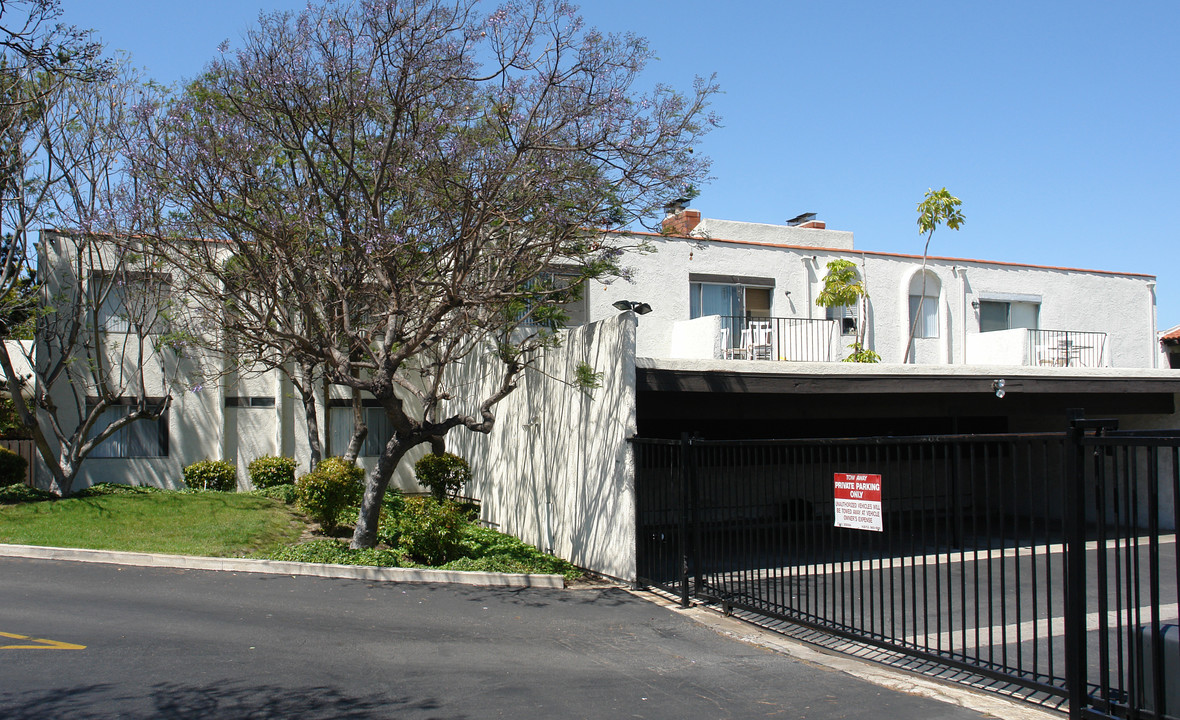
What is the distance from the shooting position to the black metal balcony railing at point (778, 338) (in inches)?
802

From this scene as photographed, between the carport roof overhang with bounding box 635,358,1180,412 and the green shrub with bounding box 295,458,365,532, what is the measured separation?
549cm

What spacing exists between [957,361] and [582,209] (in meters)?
14.3

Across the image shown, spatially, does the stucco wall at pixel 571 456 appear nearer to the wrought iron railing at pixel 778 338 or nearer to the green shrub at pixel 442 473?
the green shrub at pixel 442 473

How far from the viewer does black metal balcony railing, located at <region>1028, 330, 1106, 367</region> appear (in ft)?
74.1

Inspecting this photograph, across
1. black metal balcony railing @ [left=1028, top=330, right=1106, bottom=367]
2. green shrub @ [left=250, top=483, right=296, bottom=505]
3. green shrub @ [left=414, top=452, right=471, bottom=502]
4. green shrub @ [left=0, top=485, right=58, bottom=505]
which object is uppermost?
black metal balcony railing @ [left=1028, top=330, right=1106, bottom=367]

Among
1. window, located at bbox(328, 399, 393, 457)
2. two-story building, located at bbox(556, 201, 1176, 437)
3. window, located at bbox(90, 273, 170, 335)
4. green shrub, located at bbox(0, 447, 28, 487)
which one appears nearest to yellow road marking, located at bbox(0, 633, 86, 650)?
two-story building, located at bbox(556, 201, 1176, 437)

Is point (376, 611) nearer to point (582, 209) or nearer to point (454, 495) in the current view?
point (582, 209)

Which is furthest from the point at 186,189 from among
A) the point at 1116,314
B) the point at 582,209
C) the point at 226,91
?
the point at 1116,314

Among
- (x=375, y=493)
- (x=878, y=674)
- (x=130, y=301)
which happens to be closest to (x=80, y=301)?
(x=130, y=301)

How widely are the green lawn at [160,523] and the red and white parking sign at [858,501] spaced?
8968 millimetres

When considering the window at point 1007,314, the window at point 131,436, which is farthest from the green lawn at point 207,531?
the window at point 1007,314

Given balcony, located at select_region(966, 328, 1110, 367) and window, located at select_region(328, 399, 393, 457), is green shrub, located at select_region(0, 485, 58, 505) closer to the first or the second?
window, located at select_region(328, 399, 393, 457)

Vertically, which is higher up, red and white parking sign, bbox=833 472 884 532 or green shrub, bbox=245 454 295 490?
red and white parking sign, bbox=833 472 884 532

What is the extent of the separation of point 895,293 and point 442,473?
13.1 m
